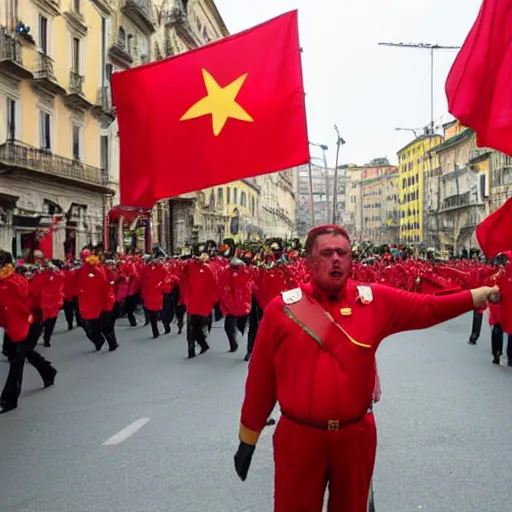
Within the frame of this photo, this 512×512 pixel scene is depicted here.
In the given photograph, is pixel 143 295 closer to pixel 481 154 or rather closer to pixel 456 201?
pixel 481 154

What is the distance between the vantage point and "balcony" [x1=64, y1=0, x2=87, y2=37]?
3038 cm

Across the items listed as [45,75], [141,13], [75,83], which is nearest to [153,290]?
[45,75]

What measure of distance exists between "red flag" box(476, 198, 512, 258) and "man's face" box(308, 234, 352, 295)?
2.30 meters

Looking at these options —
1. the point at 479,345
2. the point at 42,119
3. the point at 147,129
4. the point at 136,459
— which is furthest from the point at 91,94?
the point at 136,459

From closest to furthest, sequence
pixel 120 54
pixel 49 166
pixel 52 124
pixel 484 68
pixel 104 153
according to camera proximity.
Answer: pixel 484 68, pixel 49 166, pixel 52 124, pixel 104 153, pixel 120 54

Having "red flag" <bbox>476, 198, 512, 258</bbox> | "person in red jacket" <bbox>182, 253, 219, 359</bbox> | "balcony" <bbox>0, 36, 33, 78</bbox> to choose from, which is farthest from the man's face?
"balcony" <bbox>0, 36, 33, 78</bbox>

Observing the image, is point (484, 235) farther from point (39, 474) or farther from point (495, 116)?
point (39, 474)

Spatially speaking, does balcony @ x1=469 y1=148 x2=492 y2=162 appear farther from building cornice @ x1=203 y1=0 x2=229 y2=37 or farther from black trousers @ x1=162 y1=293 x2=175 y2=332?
black trousers @ x1=162 y1=293 x2=175 y2=332

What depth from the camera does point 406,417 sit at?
24.3ft

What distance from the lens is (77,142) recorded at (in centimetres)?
3181

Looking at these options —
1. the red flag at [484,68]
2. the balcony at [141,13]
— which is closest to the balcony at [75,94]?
the balcony at [141,13]

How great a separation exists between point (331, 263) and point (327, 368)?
19.2 inches

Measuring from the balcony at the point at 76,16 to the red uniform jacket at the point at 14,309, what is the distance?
24.6 meters

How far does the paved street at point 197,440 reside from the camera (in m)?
5.09
